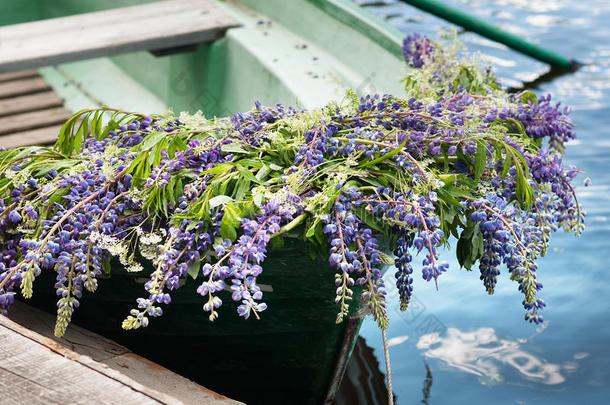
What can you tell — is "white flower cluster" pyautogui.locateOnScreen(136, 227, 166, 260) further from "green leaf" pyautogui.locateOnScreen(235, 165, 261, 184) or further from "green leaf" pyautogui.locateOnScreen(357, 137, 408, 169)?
"green leaf" pyautogui.locateOnScreen(357, 137, 408, 169)

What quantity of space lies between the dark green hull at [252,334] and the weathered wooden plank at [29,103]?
204cm

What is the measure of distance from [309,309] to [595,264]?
2.02 metres

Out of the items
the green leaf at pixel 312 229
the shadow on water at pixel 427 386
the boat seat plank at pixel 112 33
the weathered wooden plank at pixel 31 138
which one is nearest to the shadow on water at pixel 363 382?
the shadow on water at pixel 427 386

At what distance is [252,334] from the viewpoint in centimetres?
177

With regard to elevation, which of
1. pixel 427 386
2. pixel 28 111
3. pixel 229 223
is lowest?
pixel 427 386

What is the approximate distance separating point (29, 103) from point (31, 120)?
0.79 ft

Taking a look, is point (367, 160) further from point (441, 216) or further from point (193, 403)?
point (193, 403)

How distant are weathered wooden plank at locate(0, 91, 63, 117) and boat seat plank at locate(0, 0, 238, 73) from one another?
20.6 inches

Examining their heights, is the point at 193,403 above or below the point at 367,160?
below

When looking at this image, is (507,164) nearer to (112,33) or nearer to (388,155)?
(388,155)

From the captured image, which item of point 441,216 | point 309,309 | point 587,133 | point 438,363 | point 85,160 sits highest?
point 441,216

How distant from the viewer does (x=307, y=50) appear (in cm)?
327

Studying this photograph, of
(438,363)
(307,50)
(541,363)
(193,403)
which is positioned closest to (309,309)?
(193,403)

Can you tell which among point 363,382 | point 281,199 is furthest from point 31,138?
point 281,199
